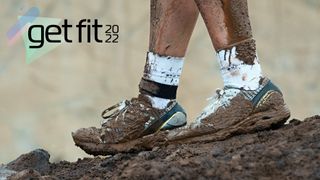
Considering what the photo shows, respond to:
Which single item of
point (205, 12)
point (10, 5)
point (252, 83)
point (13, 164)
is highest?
point (10, 5)

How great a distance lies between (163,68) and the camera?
2.77 m

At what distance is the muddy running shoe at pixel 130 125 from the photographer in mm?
2756

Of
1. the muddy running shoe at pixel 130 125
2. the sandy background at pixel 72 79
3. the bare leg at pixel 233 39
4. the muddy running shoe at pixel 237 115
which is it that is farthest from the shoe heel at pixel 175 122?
the sandy background at pixel 72 79

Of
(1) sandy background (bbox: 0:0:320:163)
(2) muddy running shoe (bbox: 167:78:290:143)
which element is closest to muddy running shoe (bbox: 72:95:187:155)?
(2) muddy running shoe (bbox: 167:78:290:143)

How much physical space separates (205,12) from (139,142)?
0.44 m

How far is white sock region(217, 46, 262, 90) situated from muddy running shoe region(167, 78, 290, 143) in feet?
0.06

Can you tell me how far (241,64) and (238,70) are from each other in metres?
0.02

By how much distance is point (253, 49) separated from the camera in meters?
2.65

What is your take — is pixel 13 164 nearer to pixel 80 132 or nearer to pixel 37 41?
pixel 80 132

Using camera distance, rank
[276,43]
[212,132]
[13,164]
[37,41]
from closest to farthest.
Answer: [212,132] → [13,164] → [37,41] → [276,43]

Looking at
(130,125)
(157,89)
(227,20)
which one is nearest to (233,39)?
(227,20)

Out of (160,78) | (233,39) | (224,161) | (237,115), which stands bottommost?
(224,161)

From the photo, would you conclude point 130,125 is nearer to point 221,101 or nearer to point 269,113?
point 221,101

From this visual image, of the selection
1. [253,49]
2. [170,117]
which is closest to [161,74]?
[170,117]
